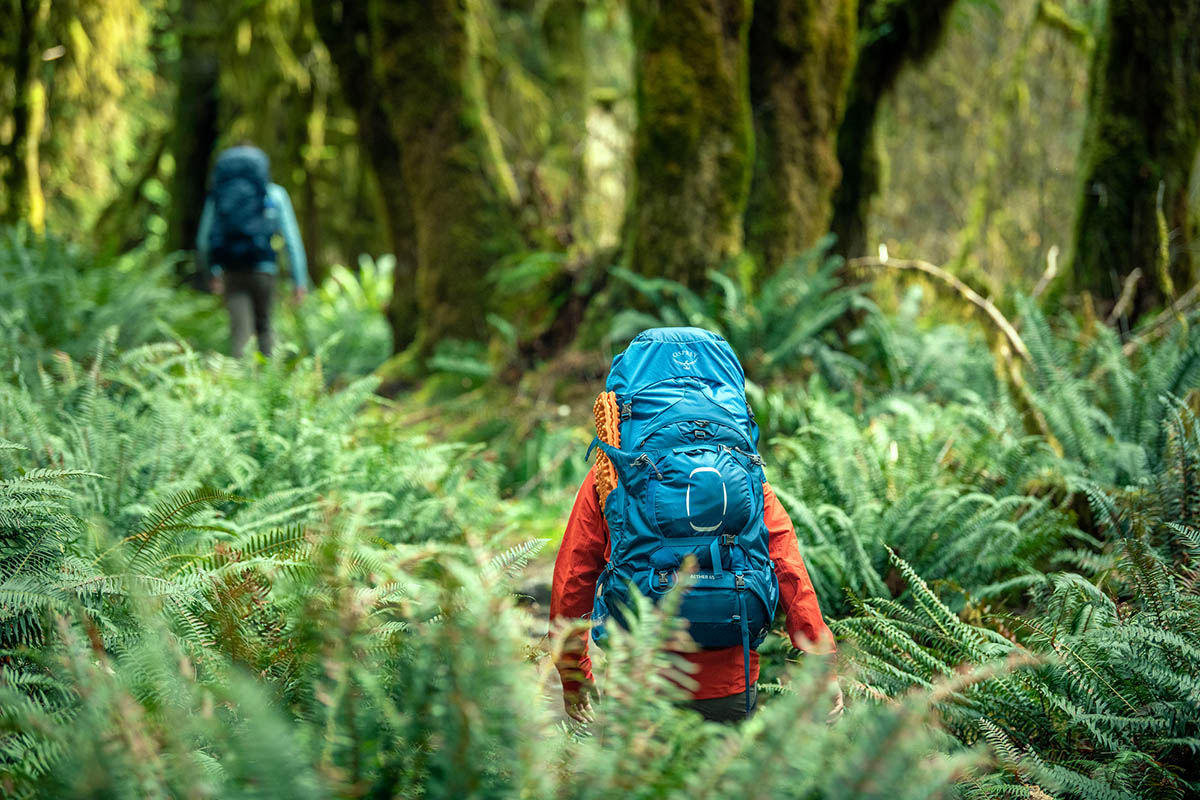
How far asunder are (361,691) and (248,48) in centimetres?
1094

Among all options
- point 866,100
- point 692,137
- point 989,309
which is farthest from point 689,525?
point 866,100

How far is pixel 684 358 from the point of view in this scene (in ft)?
8.11

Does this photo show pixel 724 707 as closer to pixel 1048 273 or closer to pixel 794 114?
pixel 1048 273

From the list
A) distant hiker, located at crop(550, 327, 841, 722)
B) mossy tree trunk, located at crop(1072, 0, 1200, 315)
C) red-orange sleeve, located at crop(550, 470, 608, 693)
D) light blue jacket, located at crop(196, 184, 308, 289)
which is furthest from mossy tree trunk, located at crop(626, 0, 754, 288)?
red-orange sleeve, located at crop(550, 470, 608, 693)

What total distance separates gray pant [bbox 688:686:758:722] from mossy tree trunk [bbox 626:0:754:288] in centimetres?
399

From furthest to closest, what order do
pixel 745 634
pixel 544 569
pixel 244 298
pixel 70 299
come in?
1. pixel 244 298
2. pixel 70 299
3. pixel 544 569
4. pixel 745 634

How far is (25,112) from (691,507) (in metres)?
8.99

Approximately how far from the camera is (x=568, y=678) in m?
2.24

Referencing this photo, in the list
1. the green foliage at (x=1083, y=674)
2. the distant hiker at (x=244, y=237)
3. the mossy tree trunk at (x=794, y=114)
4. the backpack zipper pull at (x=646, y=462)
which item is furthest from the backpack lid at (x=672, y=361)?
the distant hiker at (x=244, y=237)

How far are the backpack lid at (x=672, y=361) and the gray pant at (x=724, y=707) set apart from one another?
894 millimetres

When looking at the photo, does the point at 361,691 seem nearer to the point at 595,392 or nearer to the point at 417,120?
the point at 595,392

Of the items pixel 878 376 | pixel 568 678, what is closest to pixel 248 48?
pixel 878 376

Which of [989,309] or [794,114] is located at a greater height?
[794,114]

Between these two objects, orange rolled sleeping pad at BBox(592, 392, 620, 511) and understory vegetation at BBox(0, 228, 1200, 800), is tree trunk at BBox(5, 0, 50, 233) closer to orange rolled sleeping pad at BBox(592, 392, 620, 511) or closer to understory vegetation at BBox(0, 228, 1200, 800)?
understory vegetation at BBox(0, 228, 1200, 800)
